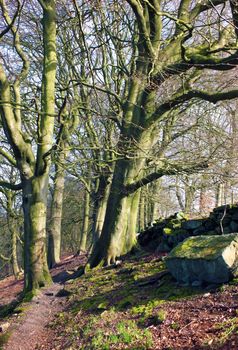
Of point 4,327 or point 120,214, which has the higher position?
point 120,214

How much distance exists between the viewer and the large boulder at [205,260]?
6.41 metres

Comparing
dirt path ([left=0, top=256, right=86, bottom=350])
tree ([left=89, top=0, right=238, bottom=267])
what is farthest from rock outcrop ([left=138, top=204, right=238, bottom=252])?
dirt path ([left=0, top=256, right=86, bottom=350])

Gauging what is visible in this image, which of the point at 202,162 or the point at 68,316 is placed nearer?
the point at 68,316

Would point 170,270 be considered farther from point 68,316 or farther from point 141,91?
point 141,91

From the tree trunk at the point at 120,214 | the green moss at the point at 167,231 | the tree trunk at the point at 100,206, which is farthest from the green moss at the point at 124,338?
the tree trunk at the point at 100,206

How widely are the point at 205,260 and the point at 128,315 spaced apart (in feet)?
5.03

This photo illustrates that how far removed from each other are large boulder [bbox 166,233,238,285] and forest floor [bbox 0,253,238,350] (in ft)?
0.61

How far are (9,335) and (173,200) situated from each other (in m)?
14.6

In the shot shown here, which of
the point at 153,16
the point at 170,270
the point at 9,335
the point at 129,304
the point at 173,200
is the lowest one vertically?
the point at 9,335

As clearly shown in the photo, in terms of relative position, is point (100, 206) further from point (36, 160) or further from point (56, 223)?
point (36, 160)

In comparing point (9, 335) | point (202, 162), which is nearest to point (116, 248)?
point (202, 162)

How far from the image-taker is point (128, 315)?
6574mm

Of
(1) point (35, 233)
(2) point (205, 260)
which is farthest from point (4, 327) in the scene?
(2) point (205, 260)

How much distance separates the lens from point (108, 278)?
9.44m
